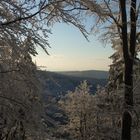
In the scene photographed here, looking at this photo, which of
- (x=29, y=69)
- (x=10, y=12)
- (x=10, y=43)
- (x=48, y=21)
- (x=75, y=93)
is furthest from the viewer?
(x=75, y=93)

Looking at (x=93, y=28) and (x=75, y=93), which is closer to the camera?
(x=93, y=28)

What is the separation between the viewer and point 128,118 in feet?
40.8

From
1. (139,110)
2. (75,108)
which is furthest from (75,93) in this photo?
(139,110)

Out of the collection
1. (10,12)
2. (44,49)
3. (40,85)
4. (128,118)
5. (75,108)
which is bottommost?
(75,108)

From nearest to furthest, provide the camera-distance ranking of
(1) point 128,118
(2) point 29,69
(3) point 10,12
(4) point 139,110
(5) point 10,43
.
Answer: (5) point 10,43, (3) point 10,12, (2) point 29,69, (1) point 128,118, (4) point 139,110

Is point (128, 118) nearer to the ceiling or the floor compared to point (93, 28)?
nearer to the floor

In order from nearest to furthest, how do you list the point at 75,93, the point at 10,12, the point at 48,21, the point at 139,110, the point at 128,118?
1. the point at 10,12
2. the point at 48,21
3. the point at 128,118
4. the point at 139,110
5. the point at 75,93

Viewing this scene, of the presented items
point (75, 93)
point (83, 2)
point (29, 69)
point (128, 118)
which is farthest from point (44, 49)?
point (75, 93)

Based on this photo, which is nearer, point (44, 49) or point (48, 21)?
point (44, 49)

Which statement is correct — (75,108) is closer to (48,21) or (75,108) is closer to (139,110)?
(139,110)

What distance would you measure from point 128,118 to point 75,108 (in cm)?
4512

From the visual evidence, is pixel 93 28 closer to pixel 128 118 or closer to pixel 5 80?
pixel 128 118

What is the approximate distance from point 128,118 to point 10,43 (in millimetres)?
6201

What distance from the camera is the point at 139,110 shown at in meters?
14.1
